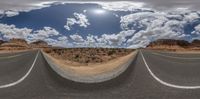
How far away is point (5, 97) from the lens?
11273 mm

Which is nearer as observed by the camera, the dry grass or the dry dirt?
the dry dirt

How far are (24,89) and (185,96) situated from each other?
4.23m

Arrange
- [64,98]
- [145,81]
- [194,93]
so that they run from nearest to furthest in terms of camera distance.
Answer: [64,98] → [194,93] → [145,81]

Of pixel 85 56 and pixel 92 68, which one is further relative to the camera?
pixel 85 56

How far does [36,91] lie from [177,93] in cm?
344

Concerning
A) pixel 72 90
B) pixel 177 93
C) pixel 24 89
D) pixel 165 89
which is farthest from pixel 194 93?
pixel 24 89

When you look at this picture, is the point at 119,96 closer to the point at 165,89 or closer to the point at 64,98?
the point at 64,98

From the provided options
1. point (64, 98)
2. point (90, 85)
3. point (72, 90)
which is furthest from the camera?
Answer: point (90, 85)

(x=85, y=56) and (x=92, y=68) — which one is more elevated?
(x=92, y=68)

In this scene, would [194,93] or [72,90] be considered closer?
[194,93]

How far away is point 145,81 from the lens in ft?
51.2

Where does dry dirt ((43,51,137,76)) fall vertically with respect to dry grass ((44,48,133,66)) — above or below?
above

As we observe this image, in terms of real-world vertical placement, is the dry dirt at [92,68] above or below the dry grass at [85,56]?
above

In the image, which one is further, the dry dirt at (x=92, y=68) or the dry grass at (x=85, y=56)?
the dry grass at (x=85, y=56)
